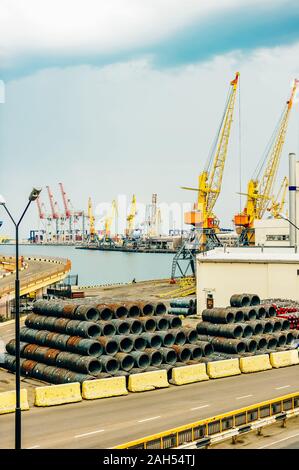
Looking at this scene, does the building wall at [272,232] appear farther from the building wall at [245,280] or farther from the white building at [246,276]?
the building wall at [245,280]

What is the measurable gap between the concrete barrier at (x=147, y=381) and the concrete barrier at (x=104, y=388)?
41 cm

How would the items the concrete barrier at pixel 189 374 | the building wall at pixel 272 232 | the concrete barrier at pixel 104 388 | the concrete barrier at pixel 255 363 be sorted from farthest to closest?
the building wall at pixel 272 232
the concrete barrier at pixel 255 363
the concrete barrier at pixel 189 374
the concrete barrier at pixel 104 388

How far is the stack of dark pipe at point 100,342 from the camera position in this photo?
91.4 ft

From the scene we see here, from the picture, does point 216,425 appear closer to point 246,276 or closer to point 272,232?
point 246,276

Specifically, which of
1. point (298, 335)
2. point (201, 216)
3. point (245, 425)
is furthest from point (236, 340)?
point (201, 216)

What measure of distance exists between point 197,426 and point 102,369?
9132 mm

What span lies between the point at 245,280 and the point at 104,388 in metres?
30.4

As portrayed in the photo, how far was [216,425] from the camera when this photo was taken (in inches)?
794

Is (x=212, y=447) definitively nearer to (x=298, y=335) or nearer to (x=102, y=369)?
(x=102, y=369)

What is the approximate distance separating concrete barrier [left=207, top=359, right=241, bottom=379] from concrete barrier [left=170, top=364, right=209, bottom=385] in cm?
35

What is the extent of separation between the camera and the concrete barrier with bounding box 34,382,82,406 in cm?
2448

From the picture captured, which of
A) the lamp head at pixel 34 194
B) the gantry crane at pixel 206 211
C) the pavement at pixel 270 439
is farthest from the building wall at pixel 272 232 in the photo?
the lamp head at pixel 34 194

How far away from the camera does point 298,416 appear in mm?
23250

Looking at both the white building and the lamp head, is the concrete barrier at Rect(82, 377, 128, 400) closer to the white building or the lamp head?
the lamp head
